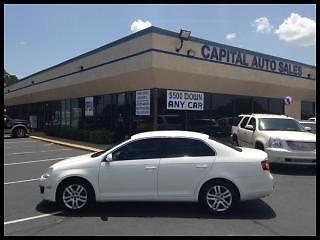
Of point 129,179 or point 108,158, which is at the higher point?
point 108,158

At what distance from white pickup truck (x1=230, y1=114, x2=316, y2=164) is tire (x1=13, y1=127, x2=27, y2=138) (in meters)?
19.1

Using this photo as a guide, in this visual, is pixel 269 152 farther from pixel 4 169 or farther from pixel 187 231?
pixel 4 169

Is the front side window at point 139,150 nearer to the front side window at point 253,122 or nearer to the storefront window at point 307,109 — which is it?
the front side window at point 253,122

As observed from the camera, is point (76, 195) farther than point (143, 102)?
No

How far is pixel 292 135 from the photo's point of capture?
1150cm

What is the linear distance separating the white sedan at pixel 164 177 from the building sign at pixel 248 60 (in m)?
11.2

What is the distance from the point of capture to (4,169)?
40.2ft

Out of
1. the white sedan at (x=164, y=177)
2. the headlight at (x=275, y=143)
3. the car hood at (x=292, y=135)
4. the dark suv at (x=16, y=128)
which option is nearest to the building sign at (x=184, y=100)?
the car hood at (x=292, y=135)

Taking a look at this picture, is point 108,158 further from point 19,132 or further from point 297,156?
point 19,132

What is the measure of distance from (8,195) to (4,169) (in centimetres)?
432

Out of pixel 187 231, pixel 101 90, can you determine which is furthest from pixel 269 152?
pixel 101 90

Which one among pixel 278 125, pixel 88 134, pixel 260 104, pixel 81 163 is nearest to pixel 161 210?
pixel 81 163

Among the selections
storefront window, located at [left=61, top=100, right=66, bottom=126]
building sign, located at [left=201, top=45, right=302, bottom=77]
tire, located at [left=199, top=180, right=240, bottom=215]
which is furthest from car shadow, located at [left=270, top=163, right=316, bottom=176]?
storefront window, located at [left=61, top=100, right=66, bottom=126]

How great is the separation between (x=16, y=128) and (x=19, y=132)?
1.19 feet
